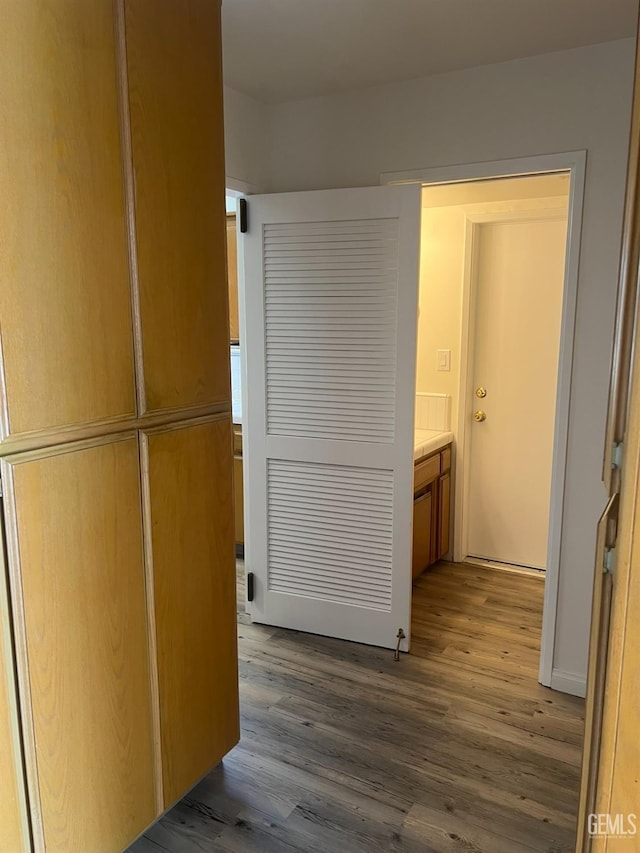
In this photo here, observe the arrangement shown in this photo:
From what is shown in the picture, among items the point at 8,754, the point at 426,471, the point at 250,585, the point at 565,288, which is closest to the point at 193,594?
the point at 8,754

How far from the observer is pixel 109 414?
152cm

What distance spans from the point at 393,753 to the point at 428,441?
1.77 meters

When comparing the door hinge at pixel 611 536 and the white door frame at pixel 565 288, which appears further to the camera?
the white door frame at pixel 565 288

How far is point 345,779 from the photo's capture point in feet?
6.82

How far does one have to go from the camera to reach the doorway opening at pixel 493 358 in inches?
141

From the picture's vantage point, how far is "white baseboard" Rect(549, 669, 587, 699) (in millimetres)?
2557

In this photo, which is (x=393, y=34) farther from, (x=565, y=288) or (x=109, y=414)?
(x=109, y=414)

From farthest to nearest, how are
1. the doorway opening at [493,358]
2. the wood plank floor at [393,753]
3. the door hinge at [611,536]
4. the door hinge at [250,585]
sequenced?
the doorway opening at [493,358]
the door hinge at [250,585]
the wood plank floor at [393,753]
the door hinge at [611,536]

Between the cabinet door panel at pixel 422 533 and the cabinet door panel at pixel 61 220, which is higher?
the cabinet door panel at pixel 61 220

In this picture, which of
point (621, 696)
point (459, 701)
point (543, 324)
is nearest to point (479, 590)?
point (459, 701)

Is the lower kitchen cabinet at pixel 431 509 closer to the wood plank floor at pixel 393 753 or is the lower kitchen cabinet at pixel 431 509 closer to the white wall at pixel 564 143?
the wood plank floor at pixel 393 753

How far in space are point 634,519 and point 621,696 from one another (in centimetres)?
23

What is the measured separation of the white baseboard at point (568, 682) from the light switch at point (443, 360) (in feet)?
6.32

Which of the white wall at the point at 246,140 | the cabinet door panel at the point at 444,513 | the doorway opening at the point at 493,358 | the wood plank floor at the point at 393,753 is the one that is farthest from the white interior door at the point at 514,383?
the white wall at the point at 246,140
